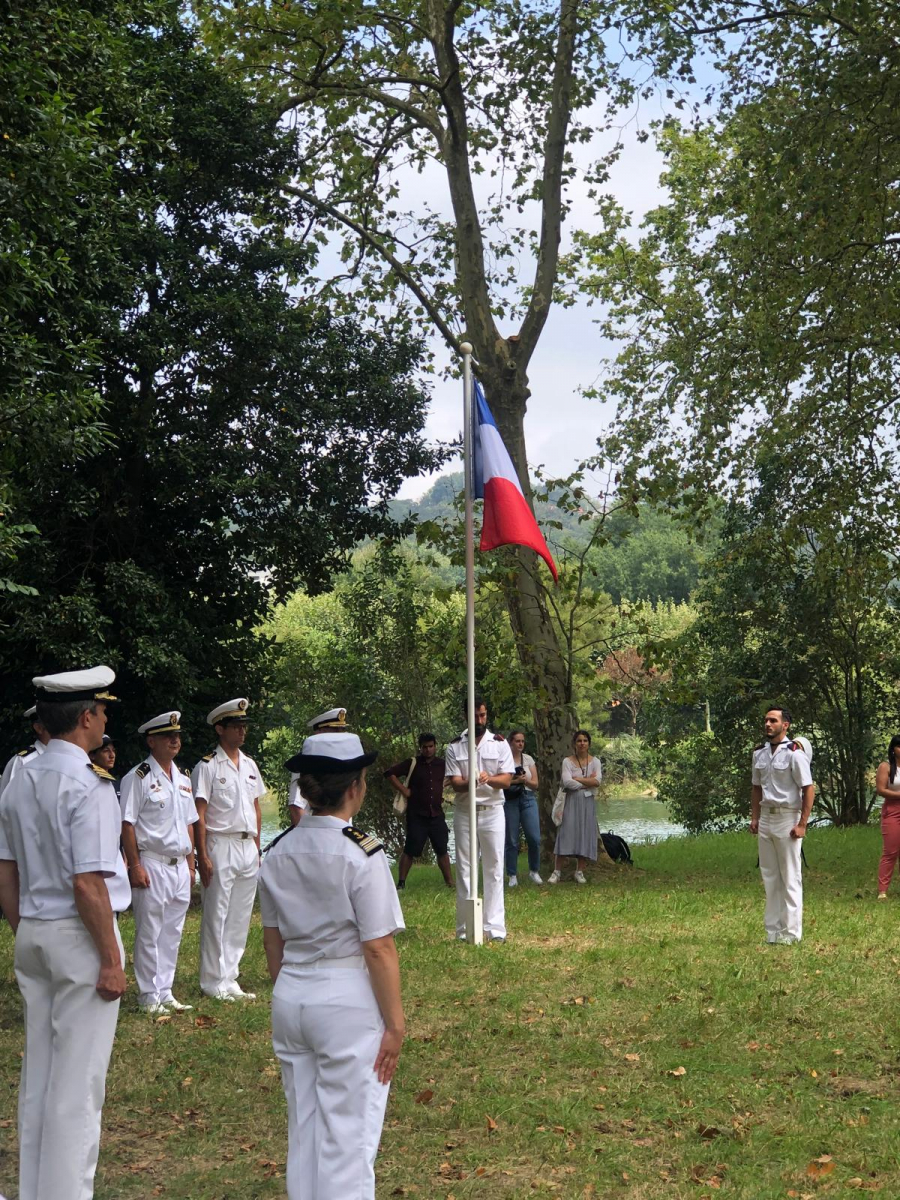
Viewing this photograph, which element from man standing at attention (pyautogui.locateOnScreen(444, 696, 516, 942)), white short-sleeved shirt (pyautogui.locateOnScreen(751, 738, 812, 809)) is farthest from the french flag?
white short-sleeved shirt (pyautogui.locateOnScreen(751, 738, 812, 809))

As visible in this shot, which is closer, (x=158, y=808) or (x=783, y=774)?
(x=158, y=808)

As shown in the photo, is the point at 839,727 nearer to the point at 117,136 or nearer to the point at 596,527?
the point at 596,527

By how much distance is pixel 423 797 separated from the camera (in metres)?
17.5

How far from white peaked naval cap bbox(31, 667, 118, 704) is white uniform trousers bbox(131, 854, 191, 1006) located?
467cm

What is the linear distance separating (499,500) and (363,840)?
8.24 meters

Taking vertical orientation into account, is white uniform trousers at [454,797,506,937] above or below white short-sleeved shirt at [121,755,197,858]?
below

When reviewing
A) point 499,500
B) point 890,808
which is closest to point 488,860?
point 499,500

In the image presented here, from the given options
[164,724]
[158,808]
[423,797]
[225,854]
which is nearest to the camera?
[164,724]

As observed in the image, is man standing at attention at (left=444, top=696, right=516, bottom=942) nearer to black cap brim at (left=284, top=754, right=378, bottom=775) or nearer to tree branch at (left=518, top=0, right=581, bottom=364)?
black cap brim at (left=284, top=754, right=378, bottom=775)

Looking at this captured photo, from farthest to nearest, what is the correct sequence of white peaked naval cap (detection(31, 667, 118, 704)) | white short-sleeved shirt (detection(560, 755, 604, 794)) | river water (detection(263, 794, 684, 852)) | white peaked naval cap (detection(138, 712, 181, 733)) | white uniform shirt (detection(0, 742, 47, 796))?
1. river water (detection(263, 794, 684, 852))
2. white short-sleeved shirt (detection(560, 755, 604, 794))
3. white peaked naval cap (detection(138, 712, 181, 733))
4. white uniform shirt (detection(0, 742, 47, 796))
5. white peaked naval cap (detection(31, 667, 118, 704))

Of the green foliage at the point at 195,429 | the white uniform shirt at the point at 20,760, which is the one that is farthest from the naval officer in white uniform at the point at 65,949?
the green foliage at the point at 195,429

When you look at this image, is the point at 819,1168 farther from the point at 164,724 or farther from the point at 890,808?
the point at 890,808

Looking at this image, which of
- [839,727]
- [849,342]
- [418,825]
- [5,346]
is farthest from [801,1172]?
[839,727]

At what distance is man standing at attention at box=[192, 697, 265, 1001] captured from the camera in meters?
10.1
